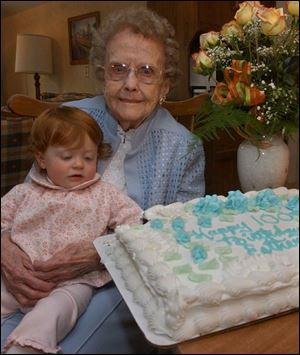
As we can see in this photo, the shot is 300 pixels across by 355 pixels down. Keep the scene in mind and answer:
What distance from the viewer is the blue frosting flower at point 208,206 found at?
2.57 feet

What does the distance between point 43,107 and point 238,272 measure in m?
0.41

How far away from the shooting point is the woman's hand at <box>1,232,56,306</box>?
0.69 metres

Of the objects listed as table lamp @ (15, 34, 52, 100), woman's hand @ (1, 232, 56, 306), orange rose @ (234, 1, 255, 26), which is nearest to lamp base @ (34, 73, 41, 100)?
table lamp @ (15, 34, 52, 100)

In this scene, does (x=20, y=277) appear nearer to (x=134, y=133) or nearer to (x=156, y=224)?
(x=156, y=224)

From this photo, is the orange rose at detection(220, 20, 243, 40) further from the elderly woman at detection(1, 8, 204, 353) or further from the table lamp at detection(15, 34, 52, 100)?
the table lamp at detection(15, 34, 52, 100)

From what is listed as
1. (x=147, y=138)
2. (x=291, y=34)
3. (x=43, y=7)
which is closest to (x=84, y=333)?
(x=147, y=138)

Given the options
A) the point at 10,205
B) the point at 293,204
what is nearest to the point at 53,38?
the point at 10,205

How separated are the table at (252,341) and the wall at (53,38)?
461 millimetres

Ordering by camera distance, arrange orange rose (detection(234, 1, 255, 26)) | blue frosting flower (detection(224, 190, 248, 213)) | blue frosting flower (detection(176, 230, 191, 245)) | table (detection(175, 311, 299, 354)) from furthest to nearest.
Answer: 1. orange rose (detection(234, 1, 255, 26))
2. blue frosting flower (detection(224, 190, 248, 213))
3. blue frosting flower (detection(176, 230, 191, 245))
4. table (detection(175, 311, 299, 354))

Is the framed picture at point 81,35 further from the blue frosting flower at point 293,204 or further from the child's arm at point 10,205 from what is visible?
the blue frosting flower at point 293,204

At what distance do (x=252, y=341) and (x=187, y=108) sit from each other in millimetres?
539

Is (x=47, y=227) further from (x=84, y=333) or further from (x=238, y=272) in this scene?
(x=238, y=272)

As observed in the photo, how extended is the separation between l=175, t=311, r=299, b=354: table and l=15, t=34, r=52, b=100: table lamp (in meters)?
0.47

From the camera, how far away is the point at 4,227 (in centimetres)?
69
